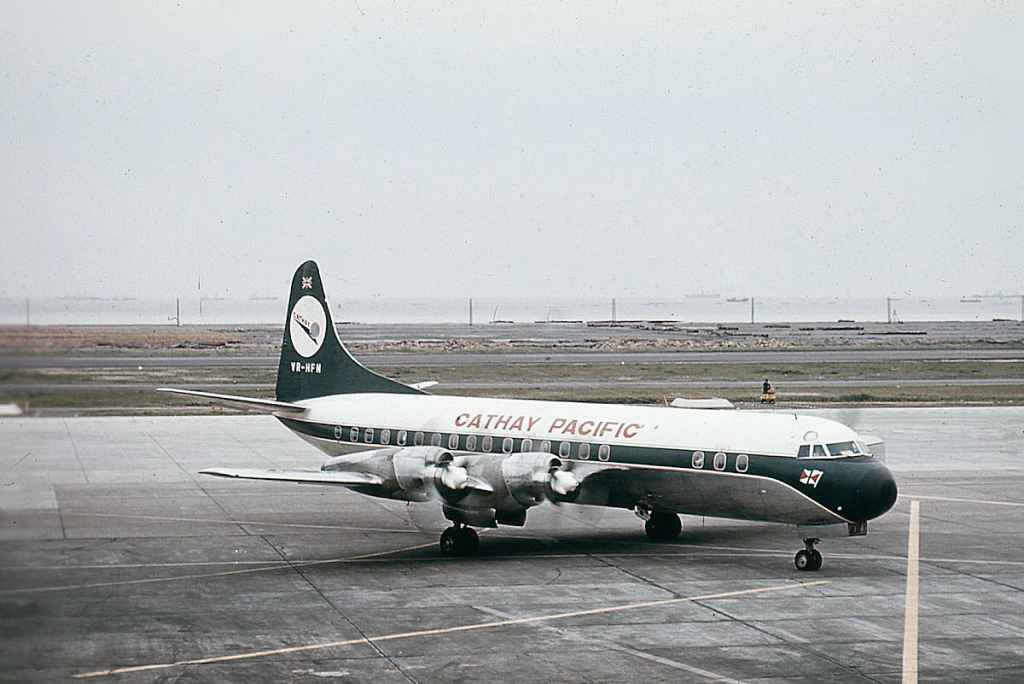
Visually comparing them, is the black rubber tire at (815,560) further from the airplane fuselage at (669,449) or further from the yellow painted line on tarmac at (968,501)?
the yellow painted line on tarmac at (968,501)

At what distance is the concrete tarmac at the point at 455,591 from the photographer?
1914 cm

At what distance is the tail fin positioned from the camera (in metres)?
35.8

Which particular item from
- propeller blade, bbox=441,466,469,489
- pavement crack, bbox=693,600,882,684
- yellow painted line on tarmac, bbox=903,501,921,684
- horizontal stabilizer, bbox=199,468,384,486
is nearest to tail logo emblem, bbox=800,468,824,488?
yellow painted line on tarmac, bbox=903,501,921,684

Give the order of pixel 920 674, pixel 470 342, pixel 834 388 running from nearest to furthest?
pixel 920 674 < pixel 834 388 < pixel 470 342

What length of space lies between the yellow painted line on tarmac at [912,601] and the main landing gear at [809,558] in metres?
1.91

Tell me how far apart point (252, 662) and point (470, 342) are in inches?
4389

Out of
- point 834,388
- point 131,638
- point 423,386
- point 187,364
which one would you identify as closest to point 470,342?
point 187,364

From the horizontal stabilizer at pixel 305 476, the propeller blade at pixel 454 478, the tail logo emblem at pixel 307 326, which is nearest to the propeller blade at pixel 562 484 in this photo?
the propeller blade at pixel 454 478

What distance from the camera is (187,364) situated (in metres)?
88.0

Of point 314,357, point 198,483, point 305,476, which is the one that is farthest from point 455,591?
point 198,483

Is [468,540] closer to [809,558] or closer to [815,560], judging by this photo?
[809,558]

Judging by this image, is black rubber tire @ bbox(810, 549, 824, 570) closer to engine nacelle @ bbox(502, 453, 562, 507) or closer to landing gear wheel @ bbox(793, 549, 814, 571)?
landing gear wheel @ bbox(793, 549, 814, 571)

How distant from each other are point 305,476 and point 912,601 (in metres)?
13.2

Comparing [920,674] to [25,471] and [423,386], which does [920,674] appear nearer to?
[25,471]
